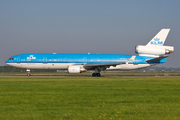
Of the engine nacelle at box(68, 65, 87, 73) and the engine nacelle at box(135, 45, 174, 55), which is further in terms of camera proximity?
the engine nacelle at box(135, 45, 174, 55)

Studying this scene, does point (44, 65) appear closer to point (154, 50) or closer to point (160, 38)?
point (154, 50)

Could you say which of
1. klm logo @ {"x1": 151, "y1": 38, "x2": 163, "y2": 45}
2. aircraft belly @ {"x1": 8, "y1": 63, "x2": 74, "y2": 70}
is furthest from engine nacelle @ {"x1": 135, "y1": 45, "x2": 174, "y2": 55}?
aircraft belly @ {"x1": 8, "y1": 63, "x2": 74, "y2": 70}

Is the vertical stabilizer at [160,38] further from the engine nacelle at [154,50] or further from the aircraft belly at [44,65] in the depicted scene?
the aircraft belly at [44,65]

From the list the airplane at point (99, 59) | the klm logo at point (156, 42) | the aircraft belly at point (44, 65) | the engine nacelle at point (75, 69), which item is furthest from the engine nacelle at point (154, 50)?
the aircraft belly at point (44, 65)

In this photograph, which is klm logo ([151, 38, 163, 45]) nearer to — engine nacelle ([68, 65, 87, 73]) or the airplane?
the airplane

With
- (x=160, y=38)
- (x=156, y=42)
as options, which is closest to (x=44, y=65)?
(x=156, y=42)

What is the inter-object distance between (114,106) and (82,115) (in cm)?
273

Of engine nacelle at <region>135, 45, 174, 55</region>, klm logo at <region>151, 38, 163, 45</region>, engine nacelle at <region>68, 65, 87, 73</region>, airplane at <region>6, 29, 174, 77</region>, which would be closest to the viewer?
engine nacelle at <region>68, 65, 87, 73</region>

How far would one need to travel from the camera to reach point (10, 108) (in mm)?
12320

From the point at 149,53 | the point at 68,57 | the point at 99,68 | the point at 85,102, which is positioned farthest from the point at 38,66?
the point at 85,102

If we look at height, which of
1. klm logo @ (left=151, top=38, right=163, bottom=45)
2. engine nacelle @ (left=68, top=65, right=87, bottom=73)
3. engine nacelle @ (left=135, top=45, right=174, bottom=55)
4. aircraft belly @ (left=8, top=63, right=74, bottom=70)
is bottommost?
engine nacelle @ (left=68, top=65, right=87, bottom=73)

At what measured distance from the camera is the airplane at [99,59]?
149 ft

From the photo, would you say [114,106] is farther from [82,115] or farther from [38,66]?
[38,66]

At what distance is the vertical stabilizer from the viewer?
156 feet
